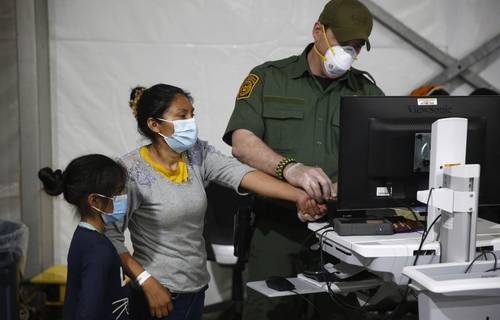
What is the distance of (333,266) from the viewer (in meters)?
2.00

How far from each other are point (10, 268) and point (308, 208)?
151cm

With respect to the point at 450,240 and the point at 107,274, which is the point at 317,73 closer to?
the point at 450,240

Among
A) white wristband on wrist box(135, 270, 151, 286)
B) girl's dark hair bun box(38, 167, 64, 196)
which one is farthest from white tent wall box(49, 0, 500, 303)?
white wristband on wrist box(135, 270, 151, 286)

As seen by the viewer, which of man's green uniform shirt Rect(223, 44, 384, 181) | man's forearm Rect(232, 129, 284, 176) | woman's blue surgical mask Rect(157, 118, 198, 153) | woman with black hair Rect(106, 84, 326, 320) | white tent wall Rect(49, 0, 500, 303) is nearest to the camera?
woman with black hair Rect(106, 84, 326, 320)

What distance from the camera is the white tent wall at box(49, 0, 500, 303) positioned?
11.4 feet

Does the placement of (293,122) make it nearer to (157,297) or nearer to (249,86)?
(249,86)

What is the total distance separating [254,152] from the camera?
228 cm

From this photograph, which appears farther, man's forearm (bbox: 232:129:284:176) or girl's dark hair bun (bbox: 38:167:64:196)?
man's forearm (bbox: 232:129:284:176)

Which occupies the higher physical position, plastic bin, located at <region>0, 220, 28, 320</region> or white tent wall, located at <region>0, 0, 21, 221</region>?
white tent wall, located at <region>0, 0, 21, 221</region>

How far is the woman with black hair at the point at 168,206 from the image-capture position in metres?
1.98

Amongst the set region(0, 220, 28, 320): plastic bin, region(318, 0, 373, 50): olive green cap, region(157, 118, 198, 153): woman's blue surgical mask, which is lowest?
region(0, 220, 28, 320): plastic bin

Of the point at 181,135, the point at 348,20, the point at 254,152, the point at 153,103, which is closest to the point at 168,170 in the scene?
the point at 181,135

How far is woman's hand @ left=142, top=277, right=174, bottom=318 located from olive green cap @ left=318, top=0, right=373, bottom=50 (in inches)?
43.6

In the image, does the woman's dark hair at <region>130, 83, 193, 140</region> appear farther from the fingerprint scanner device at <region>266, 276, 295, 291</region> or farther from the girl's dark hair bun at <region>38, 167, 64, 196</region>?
the fingerprint scanner device at <region>266, 276, 295, 291</region>
